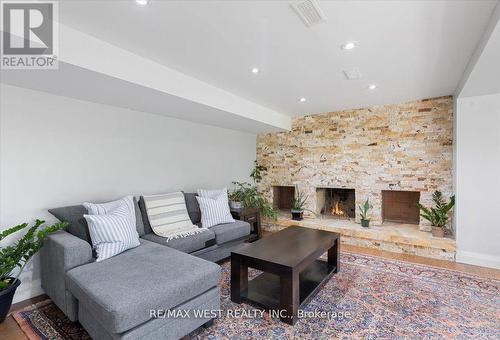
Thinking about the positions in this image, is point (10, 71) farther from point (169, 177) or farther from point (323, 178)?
point (323, 178)

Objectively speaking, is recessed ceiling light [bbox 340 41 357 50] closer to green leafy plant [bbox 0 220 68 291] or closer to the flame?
green leafy plant [bbox 0 220 68 291]

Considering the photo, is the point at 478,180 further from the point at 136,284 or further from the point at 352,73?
the point at 136,284

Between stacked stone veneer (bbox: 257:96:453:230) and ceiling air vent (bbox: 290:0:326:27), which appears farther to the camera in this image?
stacked stone veneer (bbox: 257:96:453:230)

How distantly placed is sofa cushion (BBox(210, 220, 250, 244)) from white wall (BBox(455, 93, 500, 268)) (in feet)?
9.54

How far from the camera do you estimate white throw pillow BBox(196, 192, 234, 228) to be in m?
3.39

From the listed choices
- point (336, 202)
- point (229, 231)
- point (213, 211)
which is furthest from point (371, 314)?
point (336, 202)

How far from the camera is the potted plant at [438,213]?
3.51m

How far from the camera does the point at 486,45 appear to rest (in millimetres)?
1880

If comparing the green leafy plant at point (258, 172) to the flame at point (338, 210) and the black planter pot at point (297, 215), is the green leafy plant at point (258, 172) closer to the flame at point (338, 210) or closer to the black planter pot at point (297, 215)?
the black planter pot at point (297, 215)

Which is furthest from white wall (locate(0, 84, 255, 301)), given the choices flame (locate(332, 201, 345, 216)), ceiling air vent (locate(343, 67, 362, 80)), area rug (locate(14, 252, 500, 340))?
flame (locate(332, 201, 345, 216))

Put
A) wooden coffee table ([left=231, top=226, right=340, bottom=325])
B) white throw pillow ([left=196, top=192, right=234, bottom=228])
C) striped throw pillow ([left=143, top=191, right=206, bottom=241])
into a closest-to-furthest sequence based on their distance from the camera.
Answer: wooden coffee table ([left=231, top=226, right=340, bottom=325]) → striped throw pillow ([left=143, top=191, right=206, bottom=241]) → white throw pillow ([left=196, top=192, right=234, bottom=228])

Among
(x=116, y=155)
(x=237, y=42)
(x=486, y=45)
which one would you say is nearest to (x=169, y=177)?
A: (x=116, y=155)

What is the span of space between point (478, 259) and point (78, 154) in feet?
16.6

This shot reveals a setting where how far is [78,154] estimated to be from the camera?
275 cm
